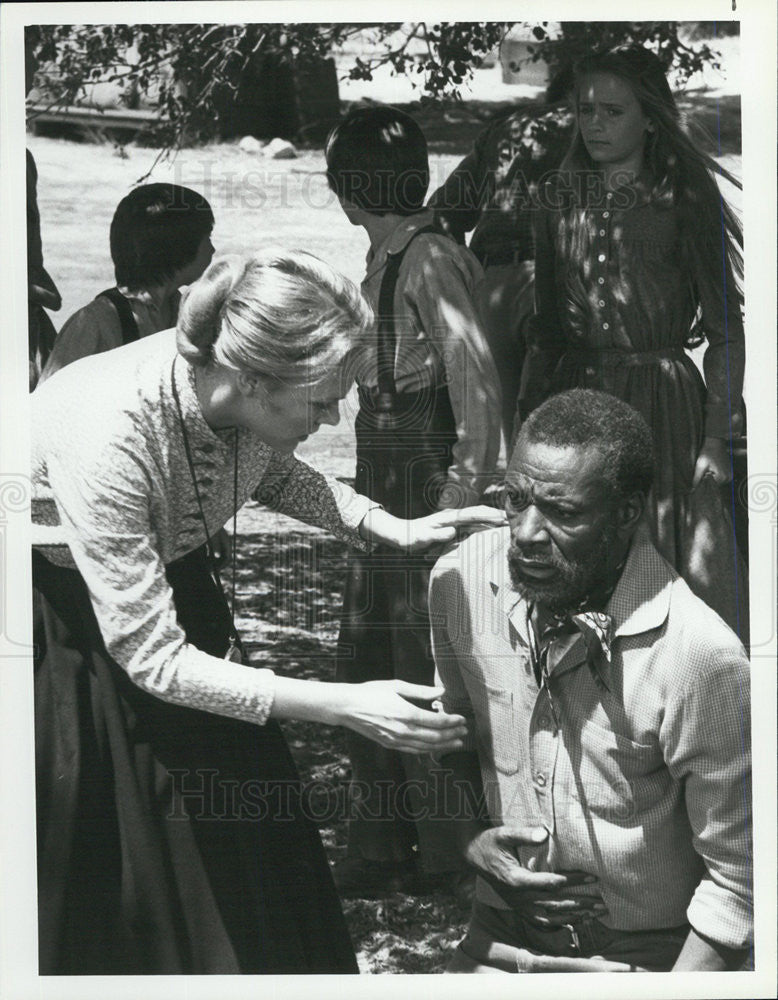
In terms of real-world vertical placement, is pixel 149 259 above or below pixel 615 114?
below

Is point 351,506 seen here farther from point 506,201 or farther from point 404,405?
point 506,201

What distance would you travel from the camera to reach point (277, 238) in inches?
177

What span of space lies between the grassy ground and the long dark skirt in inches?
6.3

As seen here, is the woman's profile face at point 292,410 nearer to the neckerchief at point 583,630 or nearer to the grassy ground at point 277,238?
the grassy ground at point 277,238

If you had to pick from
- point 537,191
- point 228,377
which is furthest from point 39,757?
point 537,191

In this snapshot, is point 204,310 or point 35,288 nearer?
point 204,310

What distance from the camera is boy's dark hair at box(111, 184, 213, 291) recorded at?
4484 millimetres

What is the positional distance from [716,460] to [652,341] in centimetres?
48

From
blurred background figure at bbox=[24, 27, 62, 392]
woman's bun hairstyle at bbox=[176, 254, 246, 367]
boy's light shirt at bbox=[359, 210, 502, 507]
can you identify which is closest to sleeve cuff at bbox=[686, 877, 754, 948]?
boy's light shirt at bbox=[359, 210, 502, 507]

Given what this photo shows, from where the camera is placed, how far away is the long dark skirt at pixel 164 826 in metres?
4.50

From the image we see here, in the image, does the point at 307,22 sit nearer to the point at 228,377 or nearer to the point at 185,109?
the point at 185,109

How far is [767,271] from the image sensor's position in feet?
14.9

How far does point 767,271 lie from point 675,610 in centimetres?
123

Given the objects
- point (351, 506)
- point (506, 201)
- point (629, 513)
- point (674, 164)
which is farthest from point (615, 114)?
point (351, 506)
